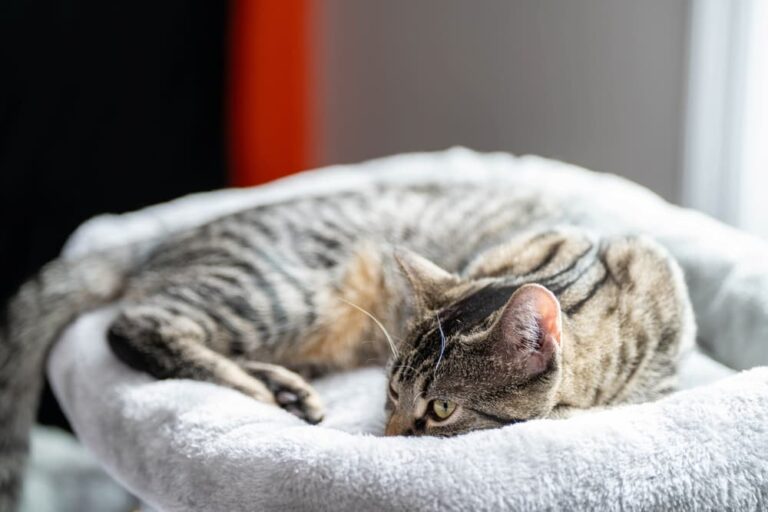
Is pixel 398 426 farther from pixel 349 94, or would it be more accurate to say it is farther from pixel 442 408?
pixel 349 94

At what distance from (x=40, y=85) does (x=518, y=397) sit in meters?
1.84

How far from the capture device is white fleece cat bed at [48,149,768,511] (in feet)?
3.26

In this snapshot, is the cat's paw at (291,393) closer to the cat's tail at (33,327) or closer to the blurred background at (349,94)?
the cat's tail at (33,327)

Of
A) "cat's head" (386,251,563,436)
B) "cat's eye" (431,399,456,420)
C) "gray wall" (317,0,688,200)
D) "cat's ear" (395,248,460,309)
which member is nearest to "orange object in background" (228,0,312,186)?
"gray wall" (317,0,688,200)

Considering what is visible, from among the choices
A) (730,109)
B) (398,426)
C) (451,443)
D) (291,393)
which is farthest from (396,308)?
(730,109)

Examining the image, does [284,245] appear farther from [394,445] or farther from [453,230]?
[394,445]

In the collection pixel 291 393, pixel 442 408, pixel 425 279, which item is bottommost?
pixel 291 393

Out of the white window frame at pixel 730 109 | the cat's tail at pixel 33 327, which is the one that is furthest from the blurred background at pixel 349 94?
the cat's tail at pixel 33 327

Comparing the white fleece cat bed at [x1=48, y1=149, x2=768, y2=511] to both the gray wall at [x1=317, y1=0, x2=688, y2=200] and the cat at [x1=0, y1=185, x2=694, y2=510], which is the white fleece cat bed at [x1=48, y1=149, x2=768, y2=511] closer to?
the cat at [x1=0, y1=185, x2=694, y2=510]

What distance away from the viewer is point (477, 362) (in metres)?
1.07

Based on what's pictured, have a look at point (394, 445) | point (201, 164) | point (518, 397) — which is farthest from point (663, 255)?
point (201, 164)

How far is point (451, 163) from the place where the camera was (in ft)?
7.17

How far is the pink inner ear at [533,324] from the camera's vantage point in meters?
1.00

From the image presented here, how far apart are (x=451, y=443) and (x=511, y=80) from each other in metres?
1.51
